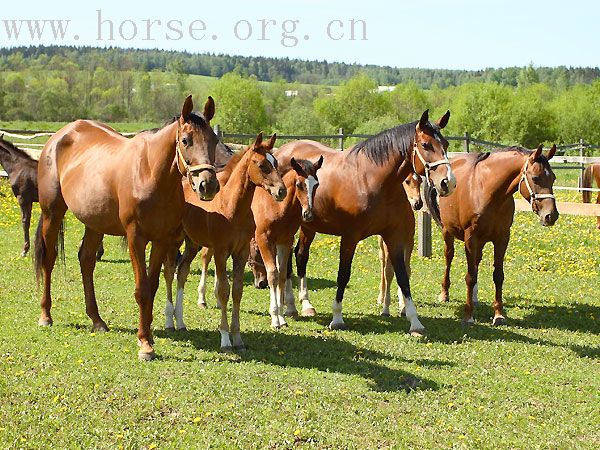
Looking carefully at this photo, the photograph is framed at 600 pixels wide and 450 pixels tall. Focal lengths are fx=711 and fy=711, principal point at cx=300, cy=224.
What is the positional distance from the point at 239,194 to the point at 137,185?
97 centimetres

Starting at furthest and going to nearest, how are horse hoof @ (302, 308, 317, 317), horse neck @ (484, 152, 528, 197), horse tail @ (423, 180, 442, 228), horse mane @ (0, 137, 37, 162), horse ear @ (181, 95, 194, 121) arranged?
1. horse mane @ (0, 137, 37, 162)
2. horse tail @ (423, 180, 442, 228)
3. horse hoof @ (302, 308, 317, 317)
4. horse neck @ (484, 152, 528, 197)
5. horse ear @ (181, 95, 194, 121)

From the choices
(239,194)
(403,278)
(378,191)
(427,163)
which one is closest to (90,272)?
(239,194)

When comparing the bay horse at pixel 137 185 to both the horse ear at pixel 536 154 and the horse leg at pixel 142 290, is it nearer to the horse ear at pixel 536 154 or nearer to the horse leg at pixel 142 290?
the horse leg at pixel 142 290

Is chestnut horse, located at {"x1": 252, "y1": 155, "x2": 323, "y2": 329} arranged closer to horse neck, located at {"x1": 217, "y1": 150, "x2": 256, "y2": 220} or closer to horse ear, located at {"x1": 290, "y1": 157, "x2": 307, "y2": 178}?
horse ear, located at {"x1": 290, "y1": 157, "x2": 307, "y2": 178}

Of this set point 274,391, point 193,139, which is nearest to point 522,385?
point 274,391

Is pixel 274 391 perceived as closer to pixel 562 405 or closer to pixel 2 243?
pixel 562 405

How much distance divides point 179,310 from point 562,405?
13.3ft

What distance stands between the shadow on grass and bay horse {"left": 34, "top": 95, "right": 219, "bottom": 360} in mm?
888

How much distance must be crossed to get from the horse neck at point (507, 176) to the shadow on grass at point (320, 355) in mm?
2605

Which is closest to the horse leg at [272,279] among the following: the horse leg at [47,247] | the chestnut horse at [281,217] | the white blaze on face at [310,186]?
the chestnut horse at [281,217]

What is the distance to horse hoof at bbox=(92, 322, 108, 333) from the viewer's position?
7.55 metres

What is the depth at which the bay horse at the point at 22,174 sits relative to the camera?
490 inches

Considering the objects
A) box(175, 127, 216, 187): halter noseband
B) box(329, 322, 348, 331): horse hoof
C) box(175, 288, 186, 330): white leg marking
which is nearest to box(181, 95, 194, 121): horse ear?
Result: box(175, 127, 216, 187): halter noseband

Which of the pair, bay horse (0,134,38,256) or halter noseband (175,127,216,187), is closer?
halter noseband (175,127,216,187)
